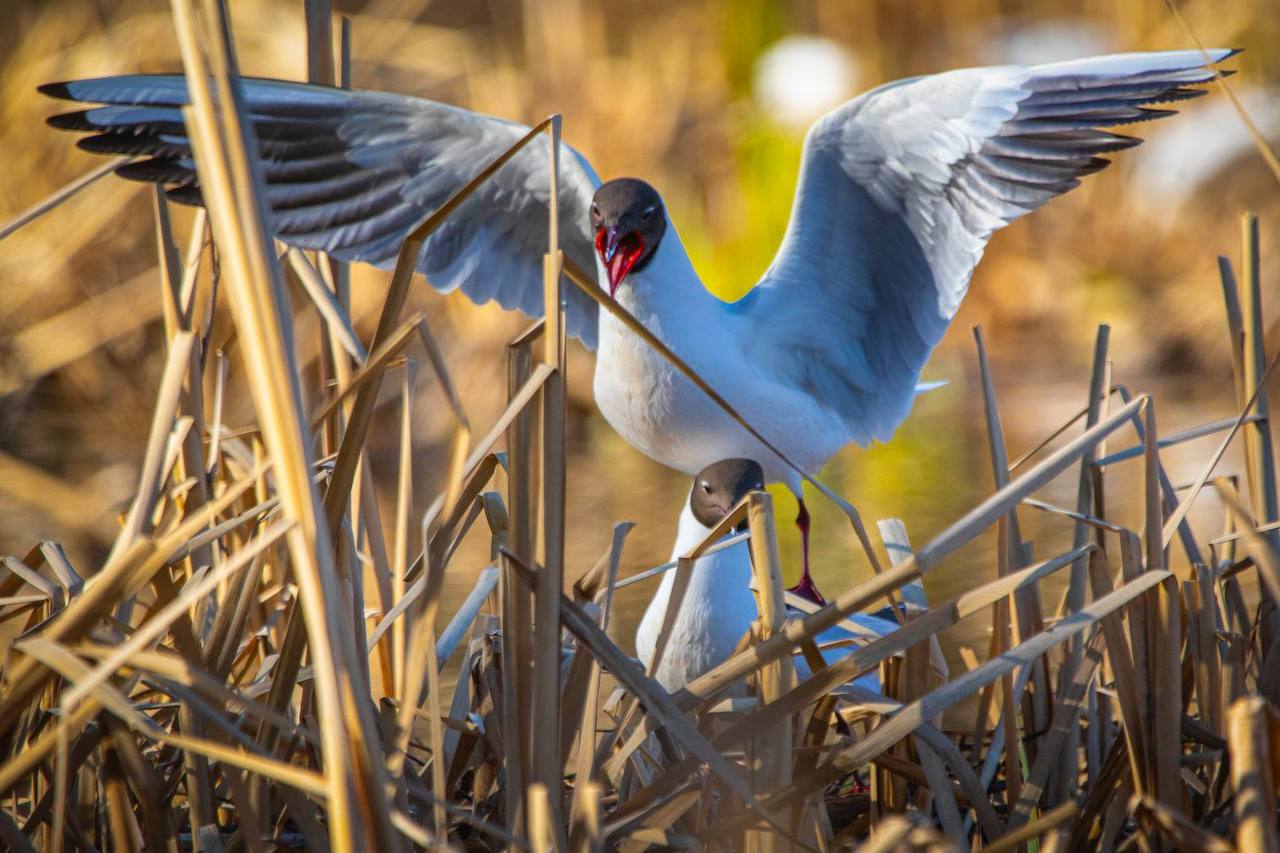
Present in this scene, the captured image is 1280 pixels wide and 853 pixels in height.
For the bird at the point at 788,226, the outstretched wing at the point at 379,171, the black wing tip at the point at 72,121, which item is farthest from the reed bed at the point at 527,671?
the bird at the point at 788,226

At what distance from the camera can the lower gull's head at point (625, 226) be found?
7.72 feet

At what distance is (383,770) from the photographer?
3.21ft

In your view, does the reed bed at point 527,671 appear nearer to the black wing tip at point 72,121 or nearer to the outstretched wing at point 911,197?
the black wing tip at point 72,121

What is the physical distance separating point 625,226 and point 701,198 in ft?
9.77

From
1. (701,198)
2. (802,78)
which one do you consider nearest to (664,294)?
(701,198)

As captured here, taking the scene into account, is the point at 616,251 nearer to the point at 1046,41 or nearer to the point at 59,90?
the point at 59,90

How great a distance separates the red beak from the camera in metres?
2.35

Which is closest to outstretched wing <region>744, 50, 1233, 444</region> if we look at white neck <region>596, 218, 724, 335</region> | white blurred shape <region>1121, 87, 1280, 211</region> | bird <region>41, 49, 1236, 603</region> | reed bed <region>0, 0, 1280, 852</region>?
bird <region>41, 49, 1236, 603</region>

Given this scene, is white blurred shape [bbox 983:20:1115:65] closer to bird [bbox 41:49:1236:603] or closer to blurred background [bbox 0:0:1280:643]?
blurred background [bbox 0:0:1280:643]

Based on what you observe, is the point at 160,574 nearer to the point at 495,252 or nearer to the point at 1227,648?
the point at 1227,648

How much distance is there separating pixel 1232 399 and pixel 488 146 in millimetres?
3047

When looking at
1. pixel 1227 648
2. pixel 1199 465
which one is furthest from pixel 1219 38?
pixel 1227 648

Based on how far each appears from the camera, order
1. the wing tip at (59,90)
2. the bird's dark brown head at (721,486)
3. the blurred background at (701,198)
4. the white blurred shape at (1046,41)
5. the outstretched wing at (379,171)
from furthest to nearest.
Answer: the white blurred shape at (1046,41) < the blurred background at (701,198) < the bird's dark brown head at (721,486) < the outstretched wing at (379,171) < the wing tip at (59,90)

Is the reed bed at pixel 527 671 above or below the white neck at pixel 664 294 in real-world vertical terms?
below
